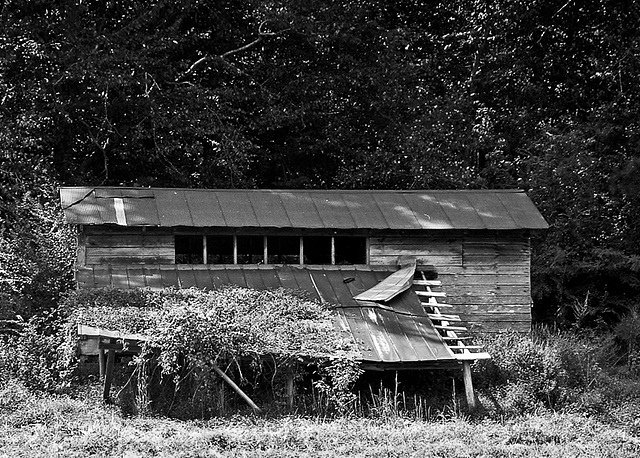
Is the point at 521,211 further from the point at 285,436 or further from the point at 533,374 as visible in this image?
the point at 285,436

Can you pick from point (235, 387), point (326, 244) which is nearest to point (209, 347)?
point (235, 387)

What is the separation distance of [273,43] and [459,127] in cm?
571

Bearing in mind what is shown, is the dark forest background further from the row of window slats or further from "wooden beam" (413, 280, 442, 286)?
"wooden beam" (413, 280, 442, 286)

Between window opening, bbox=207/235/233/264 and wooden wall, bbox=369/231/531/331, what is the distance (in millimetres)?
2719

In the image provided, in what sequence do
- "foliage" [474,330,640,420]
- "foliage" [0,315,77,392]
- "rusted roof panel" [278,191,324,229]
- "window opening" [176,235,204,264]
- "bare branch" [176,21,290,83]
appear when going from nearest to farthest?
"foliage" [474,330,640,420] → "foliage" [0,315,77,392] → "rusted roof panel" [278,191,324,229] → "window opening" [176,235,204,264] → "bare branch" [176,21,290,83]

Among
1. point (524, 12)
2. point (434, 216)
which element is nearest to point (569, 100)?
point (524, 12)

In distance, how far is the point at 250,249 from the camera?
58.5 feet

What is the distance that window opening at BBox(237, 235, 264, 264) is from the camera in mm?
17703

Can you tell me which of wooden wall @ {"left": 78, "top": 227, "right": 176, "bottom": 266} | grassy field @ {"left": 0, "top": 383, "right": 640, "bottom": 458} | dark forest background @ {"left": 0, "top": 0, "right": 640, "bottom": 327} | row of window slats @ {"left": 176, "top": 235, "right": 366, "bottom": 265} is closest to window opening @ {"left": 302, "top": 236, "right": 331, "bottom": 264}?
row of window slats @ {"left": 176, "top": 235, "right": 366, "bottom": 265}

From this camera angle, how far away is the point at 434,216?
705 inches

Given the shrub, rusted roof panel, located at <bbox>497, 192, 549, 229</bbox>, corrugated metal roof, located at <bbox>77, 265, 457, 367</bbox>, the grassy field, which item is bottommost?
the grassy field

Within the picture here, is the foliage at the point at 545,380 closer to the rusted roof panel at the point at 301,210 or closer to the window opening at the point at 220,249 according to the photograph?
the rusted roof panel at the point at 301,210

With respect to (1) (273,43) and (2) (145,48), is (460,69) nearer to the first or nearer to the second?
(1) (273,43)

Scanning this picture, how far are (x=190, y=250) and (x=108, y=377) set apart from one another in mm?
4347
